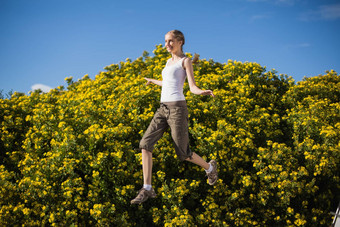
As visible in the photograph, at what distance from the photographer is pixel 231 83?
885 centimetres

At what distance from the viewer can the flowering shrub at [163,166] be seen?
556 cm

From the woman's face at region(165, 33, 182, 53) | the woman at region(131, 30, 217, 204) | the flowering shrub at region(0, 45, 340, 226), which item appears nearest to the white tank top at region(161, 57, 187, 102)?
the woman at region(131, 30, 217, 204)

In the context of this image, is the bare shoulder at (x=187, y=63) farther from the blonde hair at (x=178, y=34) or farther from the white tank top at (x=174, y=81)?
the blonde hair at (x=178, y=34)

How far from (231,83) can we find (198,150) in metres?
3.10

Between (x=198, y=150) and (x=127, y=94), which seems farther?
(x=127, y=94)

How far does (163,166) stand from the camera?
19.6 ft

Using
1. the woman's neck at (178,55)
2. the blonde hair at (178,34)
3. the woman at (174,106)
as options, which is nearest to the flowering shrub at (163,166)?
the woman at (174,106)

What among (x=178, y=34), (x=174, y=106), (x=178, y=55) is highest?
(x=178, y=34)

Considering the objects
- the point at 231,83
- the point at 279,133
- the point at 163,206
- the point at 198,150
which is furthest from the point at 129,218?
the point at 231,83

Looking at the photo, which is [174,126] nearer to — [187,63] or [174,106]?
[174,106]

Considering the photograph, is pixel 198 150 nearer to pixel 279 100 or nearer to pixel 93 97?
pixel 93 97

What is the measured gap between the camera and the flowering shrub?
219 inches

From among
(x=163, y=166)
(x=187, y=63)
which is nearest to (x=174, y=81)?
(x=187, y=63)

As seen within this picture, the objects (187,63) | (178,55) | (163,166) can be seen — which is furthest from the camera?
(163,166)
